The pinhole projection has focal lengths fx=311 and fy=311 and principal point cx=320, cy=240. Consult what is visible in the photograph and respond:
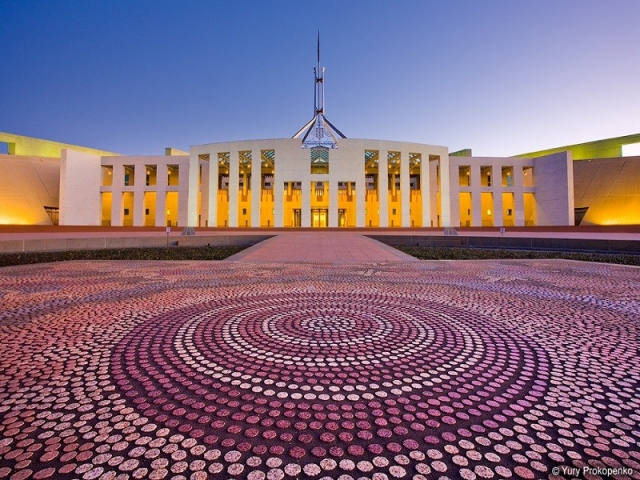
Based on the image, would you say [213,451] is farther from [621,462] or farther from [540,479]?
[621,462]

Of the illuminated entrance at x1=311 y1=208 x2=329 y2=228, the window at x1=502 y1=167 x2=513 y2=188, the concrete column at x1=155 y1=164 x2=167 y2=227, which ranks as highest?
the window at x1=502 y1=167 x2=513 y2=188

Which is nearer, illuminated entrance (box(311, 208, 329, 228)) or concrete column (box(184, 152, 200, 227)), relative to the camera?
concrete column (box(184, 152, 200, 227))

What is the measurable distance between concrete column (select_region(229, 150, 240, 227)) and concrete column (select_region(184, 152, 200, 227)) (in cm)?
441

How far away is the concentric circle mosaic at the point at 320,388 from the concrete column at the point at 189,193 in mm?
34147

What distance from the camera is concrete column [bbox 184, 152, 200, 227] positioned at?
3609 centimetres

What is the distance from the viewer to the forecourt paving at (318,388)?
135 cm

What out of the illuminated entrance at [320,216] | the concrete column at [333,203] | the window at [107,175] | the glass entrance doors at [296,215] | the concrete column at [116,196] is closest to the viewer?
the concrete column at [333,203]

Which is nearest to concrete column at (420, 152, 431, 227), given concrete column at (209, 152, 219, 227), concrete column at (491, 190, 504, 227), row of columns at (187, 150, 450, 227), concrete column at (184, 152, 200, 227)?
row of columns at (187, 150, 450, 227)

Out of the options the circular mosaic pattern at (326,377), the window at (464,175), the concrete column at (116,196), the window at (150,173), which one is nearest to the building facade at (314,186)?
the concrete column at (116,196)

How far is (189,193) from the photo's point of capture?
3628cm

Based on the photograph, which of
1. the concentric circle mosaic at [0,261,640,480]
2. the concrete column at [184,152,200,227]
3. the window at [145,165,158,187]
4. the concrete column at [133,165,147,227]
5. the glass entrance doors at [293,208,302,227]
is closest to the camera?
the concentric circle mosaic at [0,261,640,480]

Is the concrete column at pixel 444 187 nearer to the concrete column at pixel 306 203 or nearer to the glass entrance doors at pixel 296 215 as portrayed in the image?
the concrete column at pixel 306 203

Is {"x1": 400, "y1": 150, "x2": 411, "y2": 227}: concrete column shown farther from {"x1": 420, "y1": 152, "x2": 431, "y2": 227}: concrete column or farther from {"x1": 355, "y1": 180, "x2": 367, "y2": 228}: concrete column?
{"x1": 355, "y1": 180, "x2": 367, "y2": 228}: concrete column

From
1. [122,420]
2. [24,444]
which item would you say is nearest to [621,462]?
[122,420]
